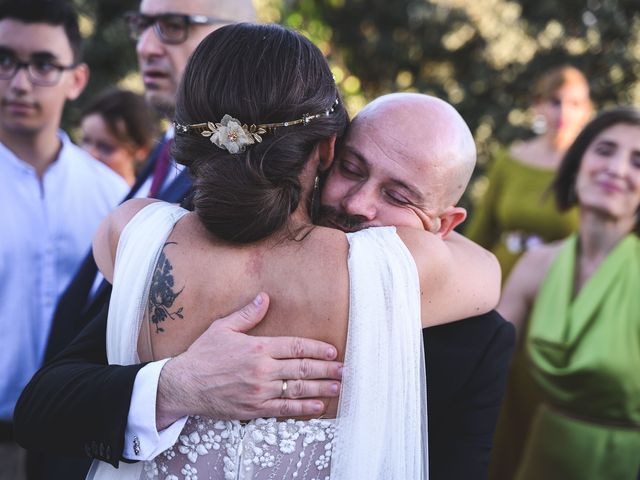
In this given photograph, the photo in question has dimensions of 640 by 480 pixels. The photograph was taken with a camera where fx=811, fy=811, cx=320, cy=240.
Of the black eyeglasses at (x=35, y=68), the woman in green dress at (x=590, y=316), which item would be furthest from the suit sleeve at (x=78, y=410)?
the woman in green dress at (x=590, y=316)

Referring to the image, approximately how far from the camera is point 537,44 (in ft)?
32.7

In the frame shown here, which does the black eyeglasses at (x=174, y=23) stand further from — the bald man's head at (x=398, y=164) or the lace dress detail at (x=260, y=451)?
the lace dress detail at (x=260, y=451)

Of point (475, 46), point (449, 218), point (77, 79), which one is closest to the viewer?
point (449, 218)

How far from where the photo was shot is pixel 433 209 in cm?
212

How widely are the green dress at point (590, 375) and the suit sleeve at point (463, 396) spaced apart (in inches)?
63.3

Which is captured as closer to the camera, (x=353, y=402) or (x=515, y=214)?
(x=353, y=402)

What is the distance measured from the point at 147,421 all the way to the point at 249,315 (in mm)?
346

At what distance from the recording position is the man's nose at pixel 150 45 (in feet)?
10.3

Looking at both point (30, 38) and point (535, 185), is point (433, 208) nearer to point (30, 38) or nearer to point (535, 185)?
point (30, 38)

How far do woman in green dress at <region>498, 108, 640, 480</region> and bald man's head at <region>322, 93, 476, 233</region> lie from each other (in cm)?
181

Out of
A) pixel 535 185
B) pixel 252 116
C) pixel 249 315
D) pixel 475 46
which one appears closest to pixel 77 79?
pixel 252 116

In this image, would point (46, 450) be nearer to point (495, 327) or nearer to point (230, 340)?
point (230, 340)

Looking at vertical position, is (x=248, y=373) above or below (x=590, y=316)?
above

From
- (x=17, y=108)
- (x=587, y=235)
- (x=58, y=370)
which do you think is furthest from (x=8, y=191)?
(x=587, y=235)
